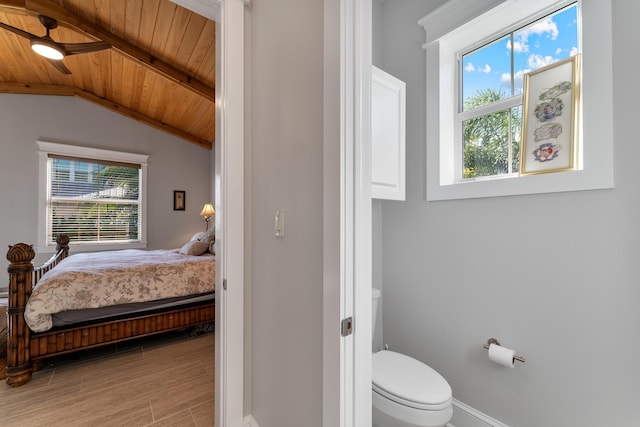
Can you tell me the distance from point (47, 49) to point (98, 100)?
99.3 inches

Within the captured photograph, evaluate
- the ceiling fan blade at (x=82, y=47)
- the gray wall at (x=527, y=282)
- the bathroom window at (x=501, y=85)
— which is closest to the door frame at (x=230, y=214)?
the gray wall at (x=527, y=282)

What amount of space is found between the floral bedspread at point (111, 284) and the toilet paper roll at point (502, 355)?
7.82 feet

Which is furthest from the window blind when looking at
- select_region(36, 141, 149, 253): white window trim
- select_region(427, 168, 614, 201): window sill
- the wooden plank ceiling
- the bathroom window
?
the bathroom window

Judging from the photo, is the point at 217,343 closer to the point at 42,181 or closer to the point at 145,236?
the point at 145,236

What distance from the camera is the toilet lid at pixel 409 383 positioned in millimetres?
1151

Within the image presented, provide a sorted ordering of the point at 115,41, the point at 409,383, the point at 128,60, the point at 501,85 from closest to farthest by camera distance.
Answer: the point at 409,383 → the point at 501,85 → the point at 115,41 → the point at 128,60

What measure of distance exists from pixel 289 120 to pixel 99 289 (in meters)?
2.21

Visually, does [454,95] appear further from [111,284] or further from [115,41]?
[115,41]

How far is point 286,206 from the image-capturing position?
1062 mm

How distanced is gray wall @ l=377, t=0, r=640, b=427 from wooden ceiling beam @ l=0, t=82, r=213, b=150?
473cm

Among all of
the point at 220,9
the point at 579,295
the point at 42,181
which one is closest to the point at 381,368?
the point at 579,295

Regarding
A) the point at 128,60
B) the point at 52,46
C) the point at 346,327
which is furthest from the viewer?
the point at 128,60

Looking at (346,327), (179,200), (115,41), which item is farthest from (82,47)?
(346,327)

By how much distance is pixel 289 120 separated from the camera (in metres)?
1.05
